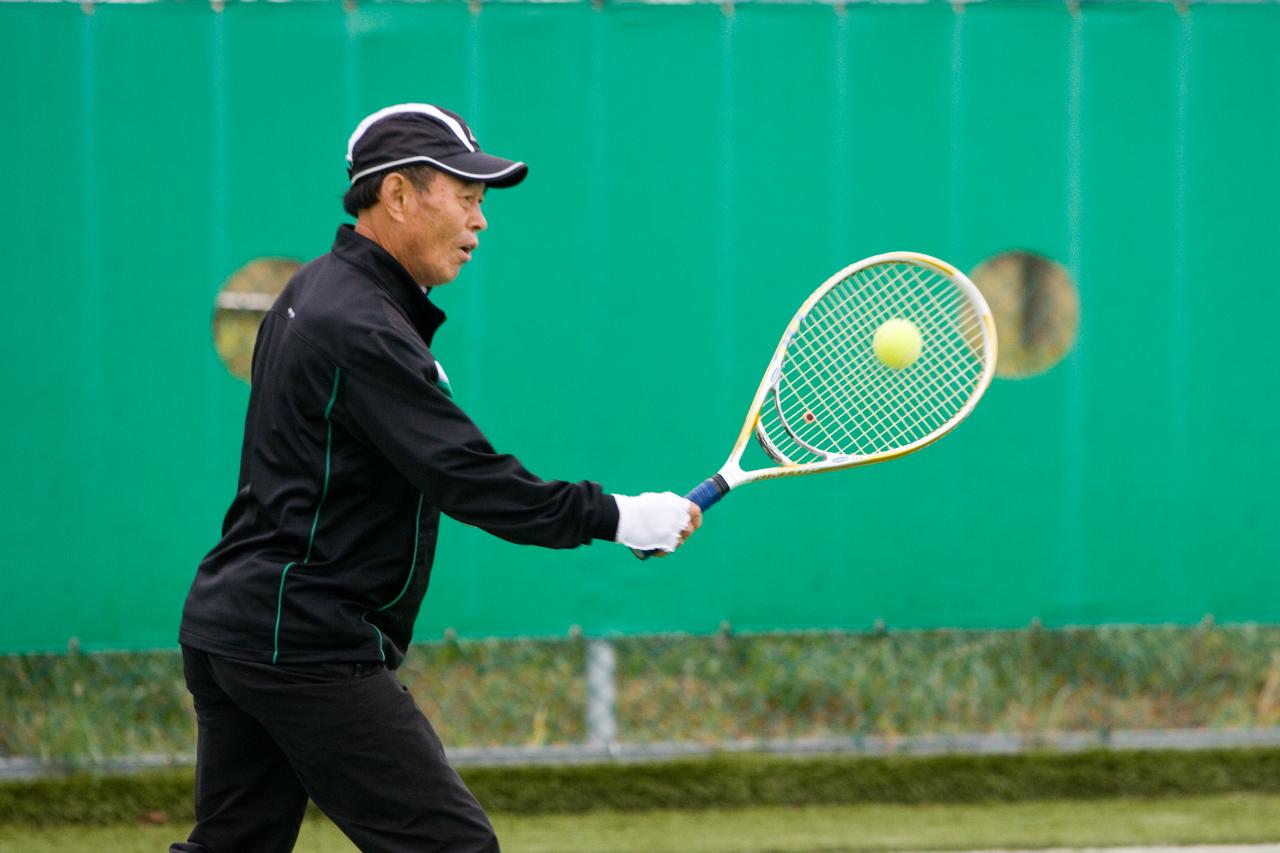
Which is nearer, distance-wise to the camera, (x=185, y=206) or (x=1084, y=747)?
(x=185, y=206)

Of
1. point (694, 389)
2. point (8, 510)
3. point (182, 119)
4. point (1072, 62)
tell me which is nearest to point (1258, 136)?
point (1072, 62)

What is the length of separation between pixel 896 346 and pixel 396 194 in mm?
1084

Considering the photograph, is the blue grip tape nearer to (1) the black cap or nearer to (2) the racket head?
(2) the racket head

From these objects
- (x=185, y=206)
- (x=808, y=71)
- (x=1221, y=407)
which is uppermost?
(x=808, y=71)

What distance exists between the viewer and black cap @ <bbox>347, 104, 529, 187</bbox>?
2.60 meters

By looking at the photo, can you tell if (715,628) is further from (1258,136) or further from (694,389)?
(1258,136)

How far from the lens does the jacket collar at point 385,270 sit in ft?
8.54

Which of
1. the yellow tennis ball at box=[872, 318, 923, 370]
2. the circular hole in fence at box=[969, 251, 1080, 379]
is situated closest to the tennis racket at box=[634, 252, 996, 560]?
the yellow tennis ball at box=[872, 318, 923, 370]

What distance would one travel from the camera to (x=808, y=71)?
4070 mm

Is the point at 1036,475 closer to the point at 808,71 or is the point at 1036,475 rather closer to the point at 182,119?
the point at 808,71

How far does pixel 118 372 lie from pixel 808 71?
Answer: 1872 mm

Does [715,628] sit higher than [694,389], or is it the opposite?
[694,389]

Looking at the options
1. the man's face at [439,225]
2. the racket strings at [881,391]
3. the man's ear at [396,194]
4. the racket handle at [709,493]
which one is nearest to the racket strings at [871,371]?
the racket strings at [881,391]

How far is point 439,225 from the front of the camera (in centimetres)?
266
